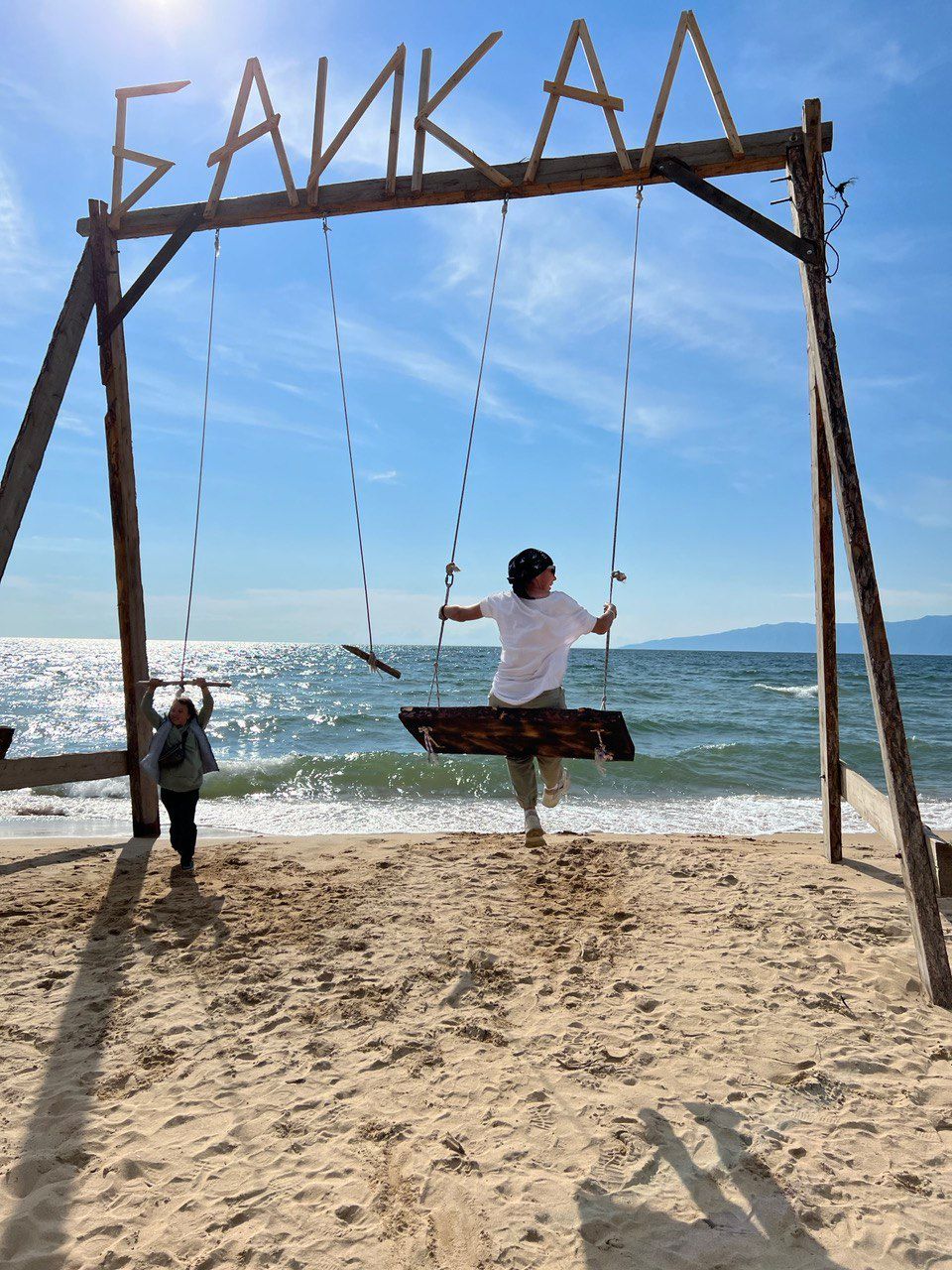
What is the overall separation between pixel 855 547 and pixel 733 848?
342 centimetres

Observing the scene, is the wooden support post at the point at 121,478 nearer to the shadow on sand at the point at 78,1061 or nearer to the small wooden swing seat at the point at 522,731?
the shadow on sand at the point at 78,1061

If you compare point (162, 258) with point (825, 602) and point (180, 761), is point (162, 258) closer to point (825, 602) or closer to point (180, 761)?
point (180, 761)

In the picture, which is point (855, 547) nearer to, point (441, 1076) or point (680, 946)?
point (680, 946)

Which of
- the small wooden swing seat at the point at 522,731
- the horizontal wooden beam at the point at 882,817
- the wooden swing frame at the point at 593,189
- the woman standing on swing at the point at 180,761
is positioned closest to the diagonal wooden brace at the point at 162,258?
the wooden swing frame at the point at 593,189

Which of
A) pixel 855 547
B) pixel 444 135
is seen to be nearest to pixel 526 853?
pixel 855 547

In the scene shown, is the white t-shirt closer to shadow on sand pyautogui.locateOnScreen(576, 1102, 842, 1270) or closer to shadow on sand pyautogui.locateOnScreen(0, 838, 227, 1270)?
shadow on sand pyautogui.locateOnScreen(0, 838, 227, 1270)

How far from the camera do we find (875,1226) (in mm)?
2658

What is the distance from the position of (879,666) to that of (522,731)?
1964 millimetres

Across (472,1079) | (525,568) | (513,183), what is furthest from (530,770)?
(513,183)

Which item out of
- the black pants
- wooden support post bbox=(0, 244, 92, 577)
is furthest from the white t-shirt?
wooden support post bbox=(0, 244, 92, 577)

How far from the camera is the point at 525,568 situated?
5.06 metres

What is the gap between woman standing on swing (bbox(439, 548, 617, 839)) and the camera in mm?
5043

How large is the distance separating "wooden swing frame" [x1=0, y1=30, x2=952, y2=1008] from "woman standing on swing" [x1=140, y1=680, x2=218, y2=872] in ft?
1.85

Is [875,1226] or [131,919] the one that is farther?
[131,919]
